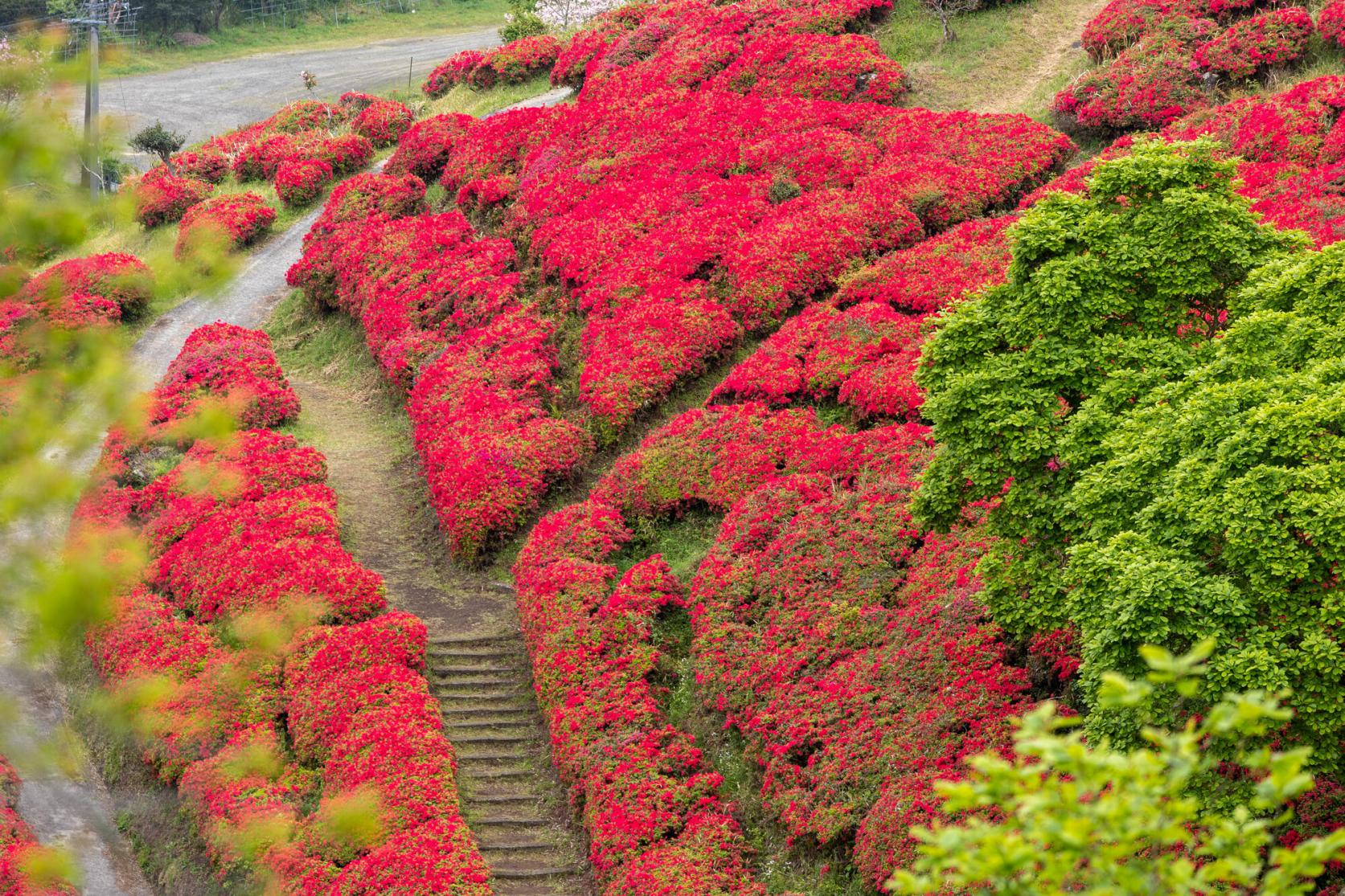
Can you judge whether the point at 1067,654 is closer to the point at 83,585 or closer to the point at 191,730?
the point at 83,585

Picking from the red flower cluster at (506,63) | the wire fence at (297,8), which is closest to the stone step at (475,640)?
the red flower cluster at (506,63)

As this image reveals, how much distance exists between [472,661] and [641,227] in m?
12.7

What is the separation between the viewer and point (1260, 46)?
28.6 m

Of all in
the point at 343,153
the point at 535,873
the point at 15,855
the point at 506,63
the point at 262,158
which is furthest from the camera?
the point at 506,63

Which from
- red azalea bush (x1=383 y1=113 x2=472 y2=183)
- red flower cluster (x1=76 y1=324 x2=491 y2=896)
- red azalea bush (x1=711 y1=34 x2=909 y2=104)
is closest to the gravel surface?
red flower cluster (x1=76 y1=324 x2=491 y2=896)

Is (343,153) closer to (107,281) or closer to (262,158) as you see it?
(262,158)

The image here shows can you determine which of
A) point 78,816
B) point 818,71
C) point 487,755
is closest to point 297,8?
point 818,71

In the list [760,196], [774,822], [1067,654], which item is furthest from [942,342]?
[760,196]

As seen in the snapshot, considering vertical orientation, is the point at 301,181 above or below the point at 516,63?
below

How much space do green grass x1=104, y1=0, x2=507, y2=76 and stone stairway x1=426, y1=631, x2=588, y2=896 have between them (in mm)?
55073

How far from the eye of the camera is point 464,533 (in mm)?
24234

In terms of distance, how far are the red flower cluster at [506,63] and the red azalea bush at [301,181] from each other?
8.93 m

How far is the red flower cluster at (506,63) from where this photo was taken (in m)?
49.6

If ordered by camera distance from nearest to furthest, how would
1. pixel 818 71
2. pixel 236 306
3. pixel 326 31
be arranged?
1. pixel 818 71
2. pixel 236 306
3. pixel 326 31
